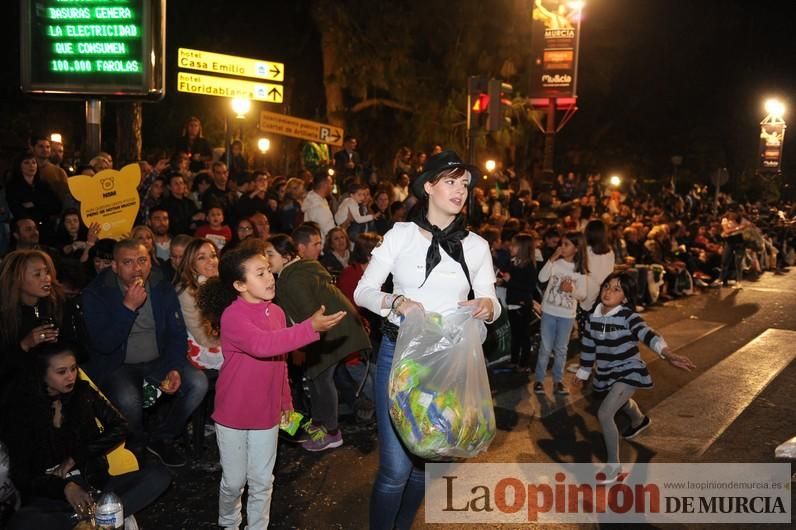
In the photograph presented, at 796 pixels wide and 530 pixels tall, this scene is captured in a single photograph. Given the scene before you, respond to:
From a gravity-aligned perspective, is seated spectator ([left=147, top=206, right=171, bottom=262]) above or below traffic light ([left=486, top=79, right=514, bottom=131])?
below

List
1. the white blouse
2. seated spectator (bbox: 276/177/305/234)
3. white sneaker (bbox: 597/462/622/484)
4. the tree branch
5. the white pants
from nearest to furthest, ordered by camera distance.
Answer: the white blouse < the white pants < white sneaker (bbox: 597/462/622/484) < seated spectator (bbox: 276/177/305/234) < the tree branch

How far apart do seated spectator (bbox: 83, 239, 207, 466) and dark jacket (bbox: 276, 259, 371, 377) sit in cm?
85

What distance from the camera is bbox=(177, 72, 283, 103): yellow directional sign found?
45.0ft

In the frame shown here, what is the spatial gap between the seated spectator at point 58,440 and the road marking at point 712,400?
14.3ft

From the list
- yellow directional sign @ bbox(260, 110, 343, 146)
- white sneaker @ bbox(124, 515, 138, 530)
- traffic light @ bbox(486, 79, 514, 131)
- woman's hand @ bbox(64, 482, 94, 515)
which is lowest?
white sneaker @ bbox(124, 515, 138, 530)

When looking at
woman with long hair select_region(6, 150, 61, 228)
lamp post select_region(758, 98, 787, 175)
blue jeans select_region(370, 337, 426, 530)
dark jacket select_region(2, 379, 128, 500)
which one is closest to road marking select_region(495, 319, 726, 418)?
blue jeans select_region(370, 337, 426, 530)

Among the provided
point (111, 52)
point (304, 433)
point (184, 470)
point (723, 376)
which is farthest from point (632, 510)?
point (111, 52)

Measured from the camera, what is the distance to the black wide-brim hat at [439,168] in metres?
4.12

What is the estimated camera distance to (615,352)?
234 inches

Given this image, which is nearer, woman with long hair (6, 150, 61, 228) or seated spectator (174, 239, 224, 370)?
seated spectator (174, 239, 224, 370)

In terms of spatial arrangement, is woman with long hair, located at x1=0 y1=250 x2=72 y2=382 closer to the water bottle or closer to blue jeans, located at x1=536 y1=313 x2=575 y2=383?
the water bottle

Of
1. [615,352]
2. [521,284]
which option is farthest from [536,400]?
[615,352]

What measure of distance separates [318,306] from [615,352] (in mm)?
2332

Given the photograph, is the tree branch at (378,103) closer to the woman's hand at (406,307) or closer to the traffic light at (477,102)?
the traffic light at (477,102)
